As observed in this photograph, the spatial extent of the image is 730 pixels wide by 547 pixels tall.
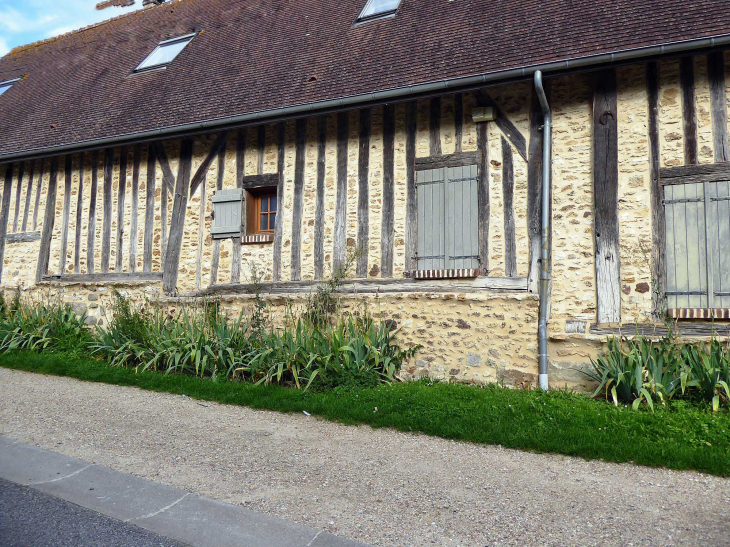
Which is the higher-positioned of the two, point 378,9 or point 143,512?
point 378,9

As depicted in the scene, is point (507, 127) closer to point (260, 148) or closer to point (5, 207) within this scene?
point (260, 148)

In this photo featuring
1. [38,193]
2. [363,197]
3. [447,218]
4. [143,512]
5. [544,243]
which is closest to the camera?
[143,512]

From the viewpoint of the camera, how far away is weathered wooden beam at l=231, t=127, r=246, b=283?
7.17 metres

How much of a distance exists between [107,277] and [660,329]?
6964mm

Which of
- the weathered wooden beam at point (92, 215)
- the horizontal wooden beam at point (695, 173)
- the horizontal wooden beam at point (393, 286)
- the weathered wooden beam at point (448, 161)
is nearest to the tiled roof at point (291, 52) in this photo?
the weathered wooden beam at point (92, 215)

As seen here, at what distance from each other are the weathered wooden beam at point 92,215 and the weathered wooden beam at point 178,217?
141 cm

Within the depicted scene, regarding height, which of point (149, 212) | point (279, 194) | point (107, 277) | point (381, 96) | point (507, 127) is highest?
point (381, 96)

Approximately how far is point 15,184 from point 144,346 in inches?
174

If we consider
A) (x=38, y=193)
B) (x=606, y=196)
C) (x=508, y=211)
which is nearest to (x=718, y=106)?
(x=606, y=196)

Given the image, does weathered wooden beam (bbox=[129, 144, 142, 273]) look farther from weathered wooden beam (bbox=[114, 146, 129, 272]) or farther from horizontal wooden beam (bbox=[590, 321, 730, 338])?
horizontal wooden beam (bbox=[590, 321, 730, 338])

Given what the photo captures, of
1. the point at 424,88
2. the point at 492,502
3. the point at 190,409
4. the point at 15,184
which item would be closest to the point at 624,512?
the point at 492,502

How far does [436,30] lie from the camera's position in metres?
6.89

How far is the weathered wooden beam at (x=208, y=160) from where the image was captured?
7.47 meters

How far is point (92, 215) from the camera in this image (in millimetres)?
8234
